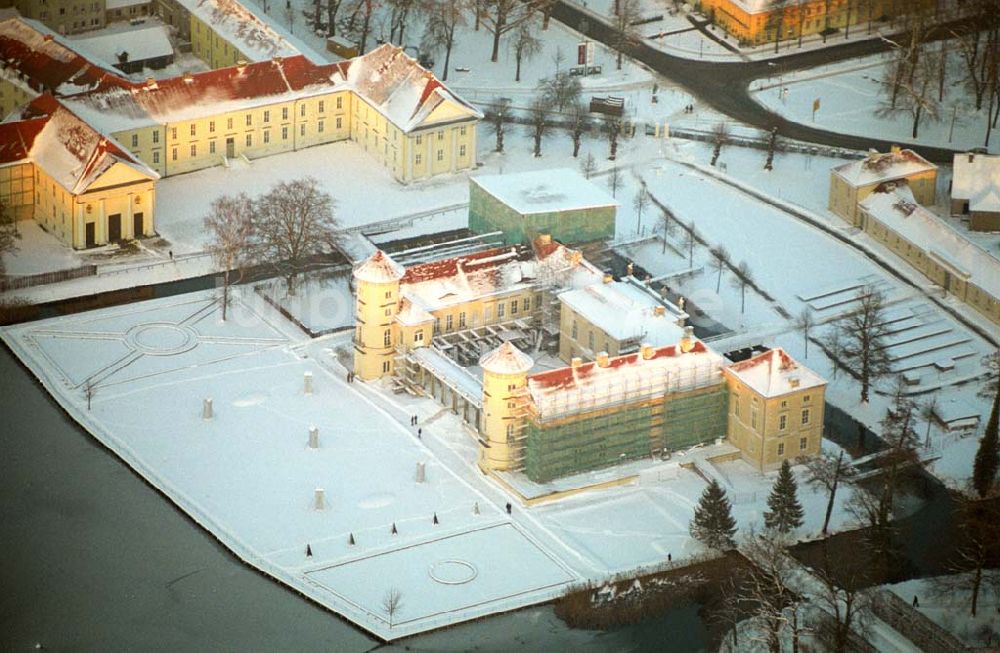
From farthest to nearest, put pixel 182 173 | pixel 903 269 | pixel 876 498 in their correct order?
pixel 182 173, pixel 903 269, pixel 876 498

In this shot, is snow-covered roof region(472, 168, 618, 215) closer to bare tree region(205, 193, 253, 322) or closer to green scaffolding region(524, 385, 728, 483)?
bare tree region(205, 193, 253, 322)

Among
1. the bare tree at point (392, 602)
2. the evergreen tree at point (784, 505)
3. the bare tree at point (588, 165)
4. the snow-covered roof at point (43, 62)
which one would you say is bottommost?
the bare tree at point (392, 602)

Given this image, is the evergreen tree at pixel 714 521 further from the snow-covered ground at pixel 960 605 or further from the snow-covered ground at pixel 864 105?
the snow-covered ground at pixel 864 105

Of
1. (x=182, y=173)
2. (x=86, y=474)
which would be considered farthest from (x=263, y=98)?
(x=86, y=474)

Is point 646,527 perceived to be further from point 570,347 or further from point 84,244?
point 84,244

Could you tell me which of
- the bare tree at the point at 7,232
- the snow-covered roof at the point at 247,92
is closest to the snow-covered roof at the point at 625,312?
the snow-covered roof at the point at 247,92

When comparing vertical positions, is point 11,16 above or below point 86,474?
above

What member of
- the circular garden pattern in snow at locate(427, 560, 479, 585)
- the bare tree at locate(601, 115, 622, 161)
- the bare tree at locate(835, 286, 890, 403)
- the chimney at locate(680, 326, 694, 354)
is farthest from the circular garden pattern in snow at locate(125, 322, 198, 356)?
the bare tree at locate(835, 286, 890, 403)
